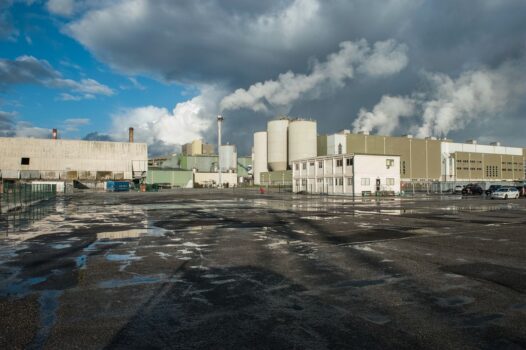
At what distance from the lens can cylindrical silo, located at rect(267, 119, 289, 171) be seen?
4382 inches

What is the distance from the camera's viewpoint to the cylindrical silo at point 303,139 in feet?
348

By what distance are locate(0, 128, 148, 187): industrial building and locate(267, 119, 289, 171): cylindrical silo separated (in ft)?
117

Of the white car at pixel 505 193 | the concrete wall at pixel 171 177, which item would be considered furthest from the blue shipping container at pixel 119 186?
the white car at pixel 505 193

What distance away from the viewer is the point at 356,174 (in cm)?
6250

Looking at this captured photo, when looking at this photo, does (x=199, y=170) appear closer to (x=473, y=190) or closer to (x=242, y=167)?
(x=242, y=167)

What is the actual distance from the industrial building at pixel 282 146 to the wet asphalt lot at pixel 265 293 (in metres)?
89.9

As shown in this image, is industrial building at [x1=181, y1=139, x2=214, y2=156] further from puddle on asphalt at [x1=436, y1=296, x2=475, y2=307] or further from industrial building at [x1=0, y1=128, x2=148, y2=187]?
puddle on asphalt at [x1=436, y1=296, x2=475, y2=307]

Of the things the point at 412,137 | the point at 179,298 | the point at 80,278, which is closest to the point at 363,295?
the point at 179,298

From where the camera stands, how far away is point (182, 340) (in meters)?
5.19

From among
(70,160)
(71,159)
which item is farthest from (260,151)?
(70,160)

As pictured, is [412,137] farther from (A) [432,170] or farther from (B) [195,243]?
(B) [195,243]

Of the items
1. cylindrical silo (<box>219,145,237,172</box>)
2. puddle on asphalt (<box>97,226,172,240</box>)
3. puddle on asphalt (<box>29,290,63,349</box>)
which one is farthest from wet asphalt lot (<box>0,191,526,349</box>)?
cylindrical silo (<box>219,145,237,172</box>)

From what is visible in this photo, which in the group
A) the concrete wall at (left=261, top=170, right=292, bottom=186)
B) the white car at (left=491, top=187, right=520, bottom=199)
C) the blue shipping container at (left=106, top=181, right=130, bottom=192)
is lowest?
the white car at (left=491, top=187, right=520, bottom=199)

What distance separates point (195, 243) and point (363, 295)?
778 cm
